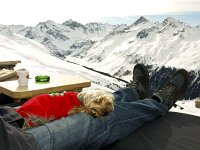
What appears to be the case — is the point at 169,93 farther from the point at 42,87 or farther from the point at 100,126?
the point at 42,87

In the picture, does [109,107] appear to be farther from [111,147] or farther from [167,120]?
[167,120]

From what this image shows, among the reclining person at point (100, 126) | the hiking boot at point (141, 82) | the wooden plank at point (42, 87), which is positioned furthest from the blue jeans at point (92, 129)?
the wooden plank at point (42, 87)

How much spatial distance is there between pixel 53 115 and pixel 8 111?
0.44 metres

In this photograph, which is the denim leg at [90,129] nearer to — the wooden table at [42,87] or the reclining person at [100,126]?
the reclining person at [100,126]

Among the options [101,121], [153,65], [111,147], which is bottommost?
[153,65]

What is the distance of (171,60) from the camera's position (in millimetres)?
199500

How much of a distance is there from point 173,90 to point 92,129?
72.2 inches

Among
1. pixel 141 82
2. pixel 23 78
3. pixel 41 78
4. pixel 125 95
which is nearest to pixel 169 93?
pixel 141 82

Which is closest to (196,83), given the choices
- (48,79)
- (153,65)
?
(153,65)

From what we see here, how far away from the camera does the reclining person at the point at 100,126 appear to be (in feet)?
8.46

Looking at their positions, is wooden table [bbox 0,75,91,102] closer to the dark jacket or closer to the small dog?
the small dog

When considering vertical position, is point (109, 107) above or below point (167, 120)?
above

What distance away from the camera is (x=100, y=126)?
2869 mm

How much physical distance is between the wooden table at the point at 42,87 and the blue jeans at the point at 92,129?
4.29ft
